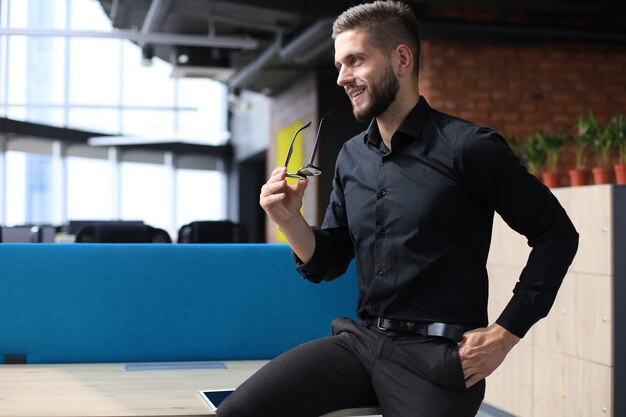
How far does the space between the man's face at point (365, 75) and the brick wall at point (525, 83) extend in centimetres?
545

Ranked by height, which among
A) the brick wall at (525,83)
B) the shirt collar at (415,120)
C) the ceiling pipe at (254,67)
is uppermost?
the ceiling pipe at (254,67)

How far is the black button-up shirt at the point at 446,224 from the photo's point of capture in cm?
197

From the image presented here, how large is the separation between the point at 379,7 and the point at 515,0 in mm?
5105

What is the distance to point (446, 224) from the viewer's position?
6.73 feet

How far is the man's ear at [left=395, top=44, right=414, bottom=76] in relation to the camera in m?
2.16

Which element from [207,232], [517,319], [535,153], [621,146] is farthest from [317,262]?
[207,232]

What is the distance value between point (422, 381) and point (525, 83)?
20.7 ft

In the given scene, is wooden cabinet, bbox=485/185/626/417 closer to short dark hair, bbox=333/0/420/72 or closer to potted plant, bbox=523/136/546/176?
potted plant, bbox=523/136/546/176

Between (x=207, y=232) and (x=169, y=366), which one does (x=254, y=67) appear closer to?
(x=207, y=232)

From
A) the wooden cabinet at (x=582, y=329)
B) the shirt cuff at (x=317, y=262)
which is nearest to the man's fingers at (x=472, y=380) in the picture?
the shirt cuff at (x=317, y=262)

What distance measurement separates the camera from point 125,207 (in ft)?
54.4

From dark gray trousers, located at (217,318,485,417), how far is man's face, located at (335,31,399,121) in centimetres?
60

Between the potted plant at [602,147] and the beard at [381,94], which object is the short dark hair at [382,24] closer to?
the beard at [381,94]

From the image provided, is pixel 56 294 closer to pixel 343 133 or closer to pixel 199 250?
pixel 199 250
